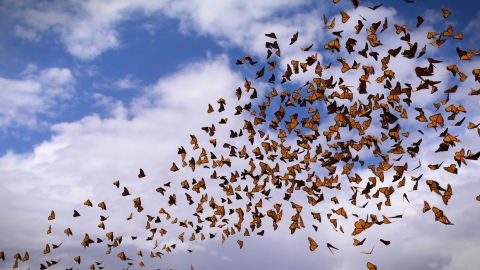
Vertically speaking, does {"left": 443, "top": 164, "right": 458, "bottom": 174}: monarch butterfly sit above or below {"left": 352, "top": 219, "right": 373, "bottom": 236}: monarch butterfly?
above

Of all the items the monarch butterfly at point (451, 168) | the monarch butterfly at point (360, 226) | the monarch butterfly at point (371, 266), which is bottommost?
the monarch butterfly at point (371, 266)

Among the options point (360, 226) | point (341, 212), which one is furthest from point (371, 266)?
point (341, 212)

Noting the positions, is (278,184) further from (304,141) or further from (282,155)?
(304,141)

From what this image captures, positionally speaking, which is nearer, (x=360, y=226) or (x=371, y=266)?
(x=360, y=226)

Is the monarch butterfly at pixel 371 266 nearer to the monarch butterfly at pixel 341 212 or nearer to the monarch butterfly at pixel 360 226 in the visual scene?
the monarch butterfly at pixel 360 226

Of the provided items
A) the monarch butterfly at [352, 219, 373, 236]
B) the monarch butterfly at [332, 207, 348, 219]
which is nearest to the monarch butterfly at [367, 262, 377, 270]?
the monarch butterfly at [352, 219, 373, 236]

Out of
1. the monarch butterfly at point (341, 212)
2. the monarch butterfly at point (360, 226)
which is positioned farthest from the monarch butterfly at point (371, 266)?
the monarch butterfly at point (341, 212)

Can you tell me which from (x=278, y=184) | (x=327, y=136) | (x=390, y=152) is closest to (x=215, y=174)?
(x=278, y=184)

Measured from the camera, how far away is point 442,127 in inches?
787

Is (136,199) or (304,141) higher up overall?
(304,141)

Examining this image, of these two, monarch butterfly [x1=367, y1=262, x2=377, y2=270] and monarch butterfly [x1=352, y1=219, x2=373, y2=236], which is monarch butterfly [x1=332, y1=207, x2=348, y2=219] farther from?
monarch butterfly [x1=367, y1=262, x2=377, y2=270]

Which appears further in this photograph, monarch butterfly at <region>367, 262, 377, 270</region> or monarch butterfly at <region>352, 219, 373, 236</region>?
monarch butterfly at <region>367, 262, 377, 270</region>

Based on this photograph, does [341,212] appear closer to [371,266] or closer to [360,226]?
[360,226]

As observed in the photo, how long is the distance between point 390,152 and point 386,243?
5926 mm
